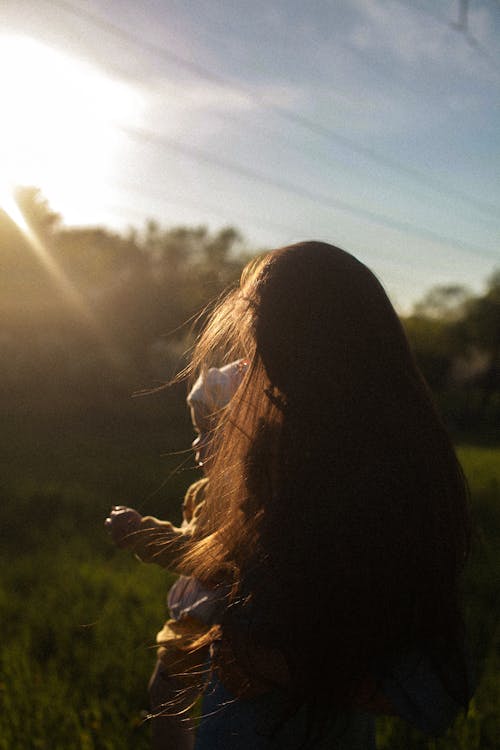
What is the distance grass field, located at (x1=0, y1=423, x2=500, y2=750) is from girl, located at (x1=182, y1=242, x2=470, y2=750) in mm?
361

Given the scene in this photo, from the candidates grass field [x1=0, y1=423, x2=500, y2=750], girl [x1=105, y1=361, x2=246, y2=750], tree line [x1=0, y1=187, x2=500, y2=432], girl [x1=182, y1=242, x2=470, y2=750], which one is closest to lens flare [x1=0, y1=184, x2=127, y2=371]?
tree line [x1=0, y1=187, x2=500, y2=432]

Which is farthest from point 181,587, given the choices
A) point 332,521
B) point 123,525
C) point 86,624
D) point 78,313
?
point 78,313

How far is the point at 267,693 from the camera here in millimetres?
1221

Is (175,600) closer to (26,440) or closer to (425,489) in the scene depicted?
(425,489)

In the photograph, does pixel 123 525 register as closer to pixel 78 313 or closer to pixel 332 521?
pixel 332 521

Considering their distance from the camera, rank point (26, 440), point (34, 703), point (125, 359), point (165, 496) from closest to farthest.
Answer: point (34, 703), point (165, 496), point (26, 440), point (125, 359)

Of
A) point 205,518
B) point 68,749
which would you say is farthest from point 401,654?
point 68,749

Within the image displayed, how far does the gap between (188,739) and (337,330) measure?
4.55 ft

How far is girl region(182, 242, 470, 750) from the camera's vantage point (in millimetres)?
1035

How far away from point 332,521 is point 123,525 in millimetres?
632

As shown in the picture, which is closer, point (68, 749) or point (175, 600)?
point (175, 600)

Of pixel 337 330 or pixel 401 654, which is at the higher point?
pixel 337 330

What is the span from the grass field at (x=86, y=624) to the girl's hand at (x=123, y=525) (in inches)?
4.4

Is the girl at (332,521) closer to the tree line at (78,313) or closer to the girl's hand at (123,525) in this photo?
the girl's hand at (123,525)
